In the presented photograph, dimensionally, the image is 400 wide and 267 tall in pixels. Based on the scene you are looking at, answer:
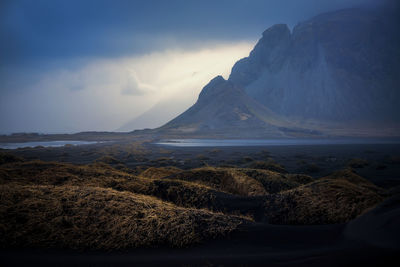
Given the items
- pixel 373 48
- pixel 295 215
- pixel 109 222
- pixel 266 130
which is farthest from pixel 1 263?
pixel 373 48

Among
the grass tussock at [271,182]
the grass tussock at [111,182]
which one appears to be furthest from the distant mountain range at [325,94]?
the grass tussock at [111,182]

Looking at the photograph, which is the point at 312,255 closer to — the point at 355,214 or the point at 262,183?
the point at 355,214

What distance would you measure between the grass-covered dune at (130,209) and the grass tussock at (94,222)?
0.05 ft

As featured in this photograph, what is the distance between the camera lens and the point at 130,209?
15.2 ft

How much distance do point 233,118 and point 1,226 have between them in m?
150

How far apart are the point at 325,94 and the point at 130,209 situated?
187449mm

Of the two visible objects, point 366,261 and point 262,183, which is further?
point 262,183

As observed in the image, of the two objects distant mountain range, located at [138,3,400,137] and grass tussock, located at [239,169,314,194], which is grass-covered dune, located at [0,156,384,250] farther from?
distant mountain range, located at [138,3,400,137]

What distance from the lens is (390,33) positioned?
19288 cm

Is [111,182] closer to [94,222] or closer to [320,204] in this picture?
[94,222]

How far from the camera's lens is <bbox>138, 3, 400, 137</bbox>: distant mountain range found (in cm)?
14938

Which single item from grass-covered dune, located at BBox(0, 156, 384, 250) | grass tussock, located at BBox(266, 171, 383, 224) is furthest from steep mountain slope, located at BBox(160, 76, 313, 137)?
grass-covered dune, located at BBox(0, 156, 384, 250)

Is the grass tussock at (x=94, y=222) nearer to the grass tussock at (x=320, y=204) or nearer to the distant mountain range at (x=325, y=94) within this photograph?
the grass tussock at (x=320, y=204)

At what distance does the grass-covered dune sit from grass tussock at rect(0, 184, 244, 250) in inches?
0.6
